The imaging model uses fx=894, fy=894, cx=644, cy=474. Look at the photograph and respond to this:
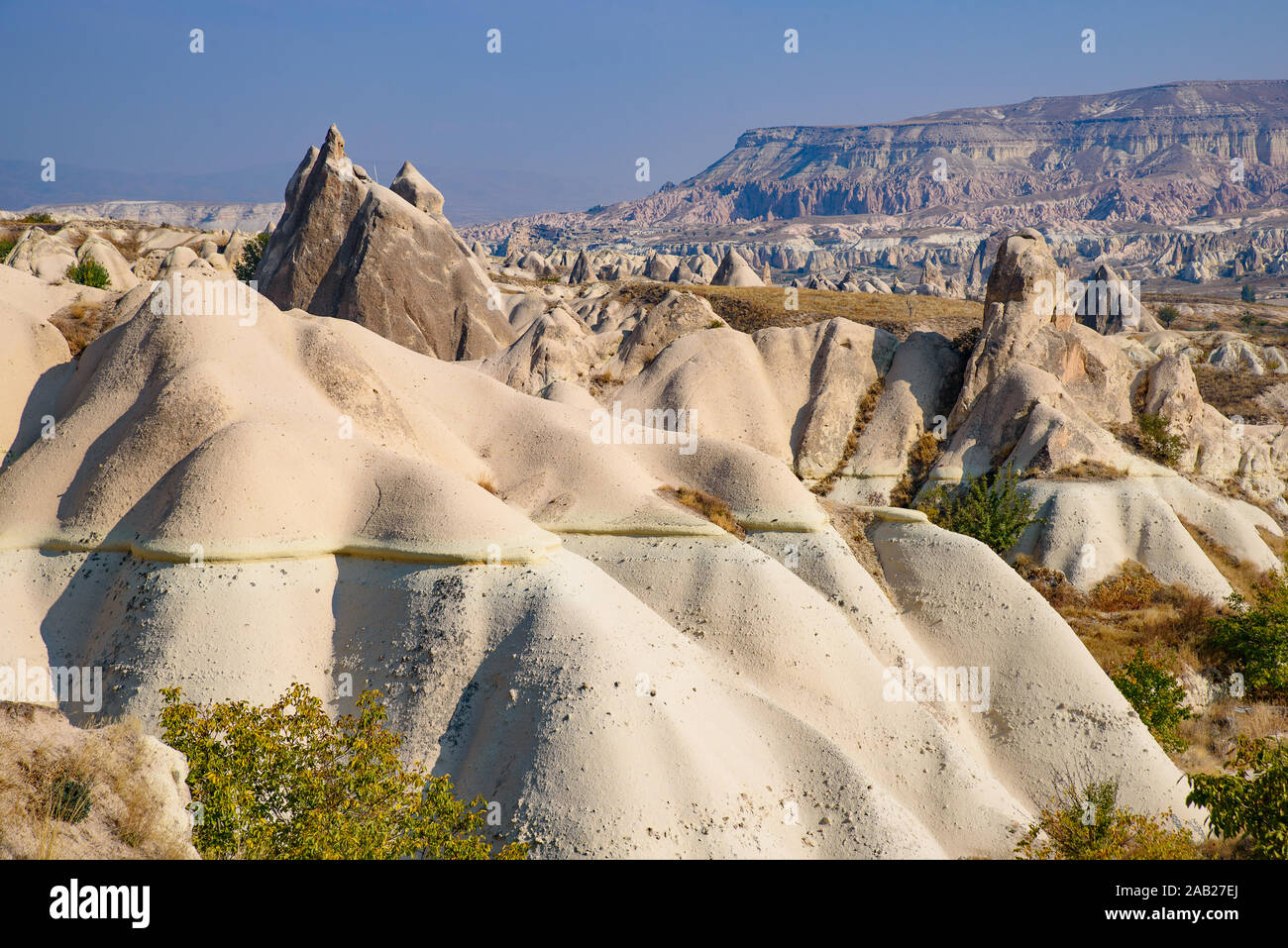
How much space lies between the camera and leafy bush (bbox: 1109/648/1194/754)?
22.6 m

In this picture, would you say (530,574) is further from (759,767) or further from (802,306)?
(802,306)

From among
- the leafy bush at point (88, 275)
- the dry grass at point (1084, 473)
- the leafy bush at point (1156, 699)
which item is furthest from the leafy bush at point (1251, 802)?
the leafy bush at point (88, 275)

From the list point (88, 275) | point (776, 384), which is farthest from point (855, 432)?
point (88, 275)

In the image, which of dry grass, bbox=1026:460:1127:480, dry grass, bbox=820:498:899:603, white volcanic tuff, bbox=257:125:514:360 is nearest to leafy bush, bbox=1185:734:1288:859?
dry grass, bbox=820:498:899:603

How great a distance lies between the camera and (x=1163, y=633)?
1102 inches

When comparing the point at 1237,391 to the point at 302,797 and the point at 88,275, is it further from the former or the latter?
the point at 88,275

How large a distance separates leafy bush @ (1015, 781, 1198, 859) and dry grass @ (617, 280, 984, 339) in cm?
4035

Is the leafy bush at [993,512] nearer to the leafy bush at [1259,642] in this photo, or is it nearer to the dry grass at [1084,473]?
the dry grass at [1084,473]

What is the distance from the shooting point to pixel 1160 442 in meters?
36.0

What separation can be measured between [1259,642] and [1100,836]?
14.1 metres

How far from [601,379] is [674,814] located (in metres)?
27.8

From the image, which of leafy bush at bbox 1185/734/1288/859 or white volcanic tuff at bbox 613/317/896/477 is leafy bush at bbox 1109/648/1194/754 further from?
white volcanic tuff at bbox 613/317/896/477

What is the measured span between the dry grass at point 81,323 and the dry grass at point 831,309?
4151 centimetres

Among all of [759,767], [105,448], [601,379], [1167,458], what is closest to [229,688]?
[105,448]
